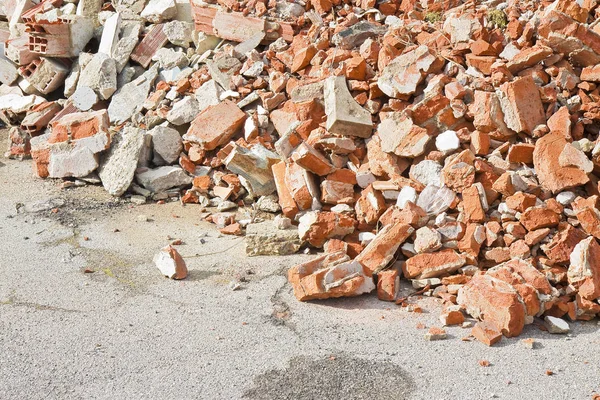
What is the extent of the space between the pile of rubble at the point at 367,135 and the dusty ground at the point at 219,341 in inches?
9.0

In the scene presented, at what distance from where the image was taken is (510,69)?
6.23 meters

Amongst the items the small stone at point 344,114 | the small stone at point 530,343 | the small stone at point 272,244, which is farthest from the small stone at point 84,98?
the small stone at point 530,343

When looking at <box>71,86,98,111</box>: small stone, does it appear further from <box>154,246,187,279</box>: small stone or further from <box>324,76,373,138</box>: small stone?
<box>154,246,187,279</box>: small stone

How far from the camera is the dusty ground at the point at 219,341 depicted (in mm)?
4242

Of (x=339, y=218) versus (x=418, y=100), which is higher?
(x=418, y=100)

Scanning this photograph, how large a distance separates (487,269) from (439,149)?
117cm

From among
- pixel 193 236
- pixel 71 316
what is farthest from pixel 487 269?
pixel 71 316

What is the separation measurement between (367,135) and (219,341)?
259 cm

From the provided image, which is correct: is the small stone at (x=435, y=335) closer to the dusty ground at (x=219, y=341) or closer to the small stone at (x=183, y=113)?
the dusty ground at (x=219, y=341)

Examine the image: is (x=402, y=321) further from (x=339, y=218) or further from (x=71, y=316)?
(x=71, y=316)

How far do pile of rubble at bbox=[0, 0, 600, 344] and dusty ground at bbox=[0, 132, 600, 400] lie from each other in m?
0.23

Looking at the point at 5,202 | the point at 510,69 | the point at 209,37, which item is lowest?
the point at 5,202

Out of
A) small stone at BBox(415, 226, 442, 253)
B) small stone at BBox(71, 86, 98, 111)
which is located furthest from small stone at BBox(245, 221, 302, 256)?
small stone at BBox(71, 86, 98, 111)

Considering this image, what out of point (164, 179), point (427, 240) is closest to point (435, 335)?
point (427, 240)
